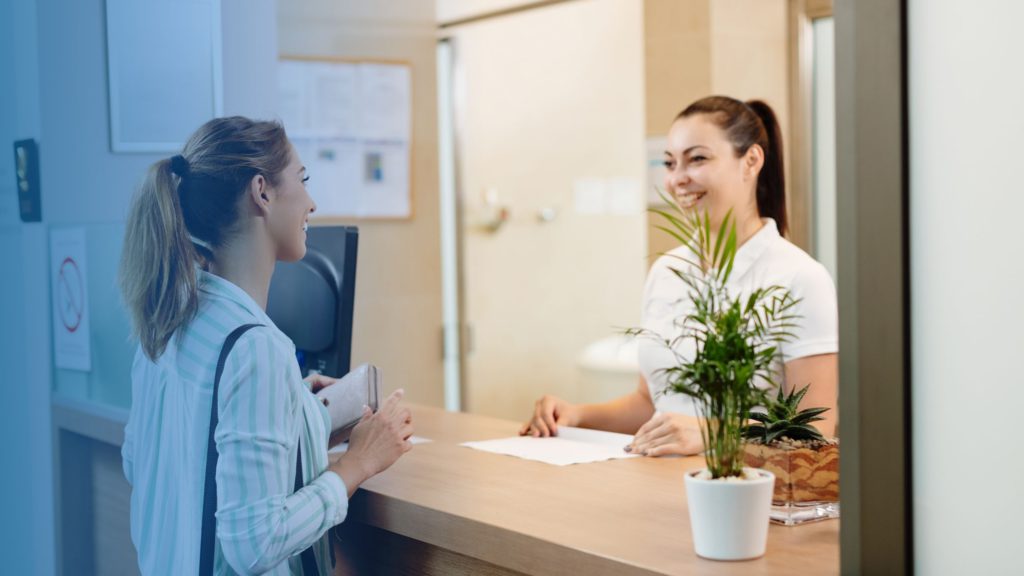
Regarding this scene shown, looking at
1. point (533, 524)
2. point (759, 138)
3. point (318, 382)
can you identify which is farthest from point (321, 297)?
point (759, 138)

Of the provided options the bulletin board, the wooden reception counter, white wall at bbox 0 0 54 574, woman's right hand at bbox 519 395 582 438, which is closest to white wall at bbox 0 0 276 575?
white wall at bbox 0 0 54 574

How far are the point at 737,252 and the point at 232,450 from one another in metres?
1.33

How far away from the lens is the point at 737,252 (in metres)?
2.46

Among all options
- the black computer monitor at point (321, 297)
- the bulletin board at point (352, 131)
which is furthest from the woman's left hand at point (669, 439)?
the bulletin board at point (352, 131)

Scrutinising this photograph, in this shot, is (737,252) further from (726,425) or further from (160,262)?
(160,262)

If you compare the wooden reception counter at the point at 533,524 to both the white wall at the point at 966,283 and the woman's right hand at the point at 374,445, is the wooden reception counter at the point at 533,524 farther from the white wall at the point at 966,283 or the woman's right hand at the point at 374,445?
the white wall at the point at 966,283

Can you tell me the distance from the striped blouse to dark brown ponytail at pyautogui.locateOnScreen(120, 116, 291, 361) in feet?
0.11

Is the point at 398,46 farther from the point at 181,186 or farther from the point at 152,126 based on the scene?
the point at 181,186

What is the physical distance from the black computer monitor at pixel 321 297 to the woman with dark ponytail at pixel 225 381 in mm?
335

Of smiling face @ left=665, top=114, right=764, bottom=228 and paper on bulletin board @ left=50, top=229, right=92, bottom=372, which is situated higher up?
smiling face @ left=665, top=114, right=764, bottom=228

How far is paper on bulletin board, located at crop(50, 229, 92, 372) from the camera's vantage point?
1.94m

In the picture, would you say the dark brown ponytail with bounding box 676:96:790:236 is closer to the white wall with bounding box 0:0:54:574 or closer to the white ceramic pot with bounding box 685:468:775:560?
the white ceramic pot with bounding box 685:468:775:560

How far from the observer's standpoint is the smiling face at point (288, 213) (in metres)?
1.65

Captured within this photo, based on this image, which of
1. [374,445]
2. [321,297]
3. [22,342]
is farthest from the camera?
[321,297]
